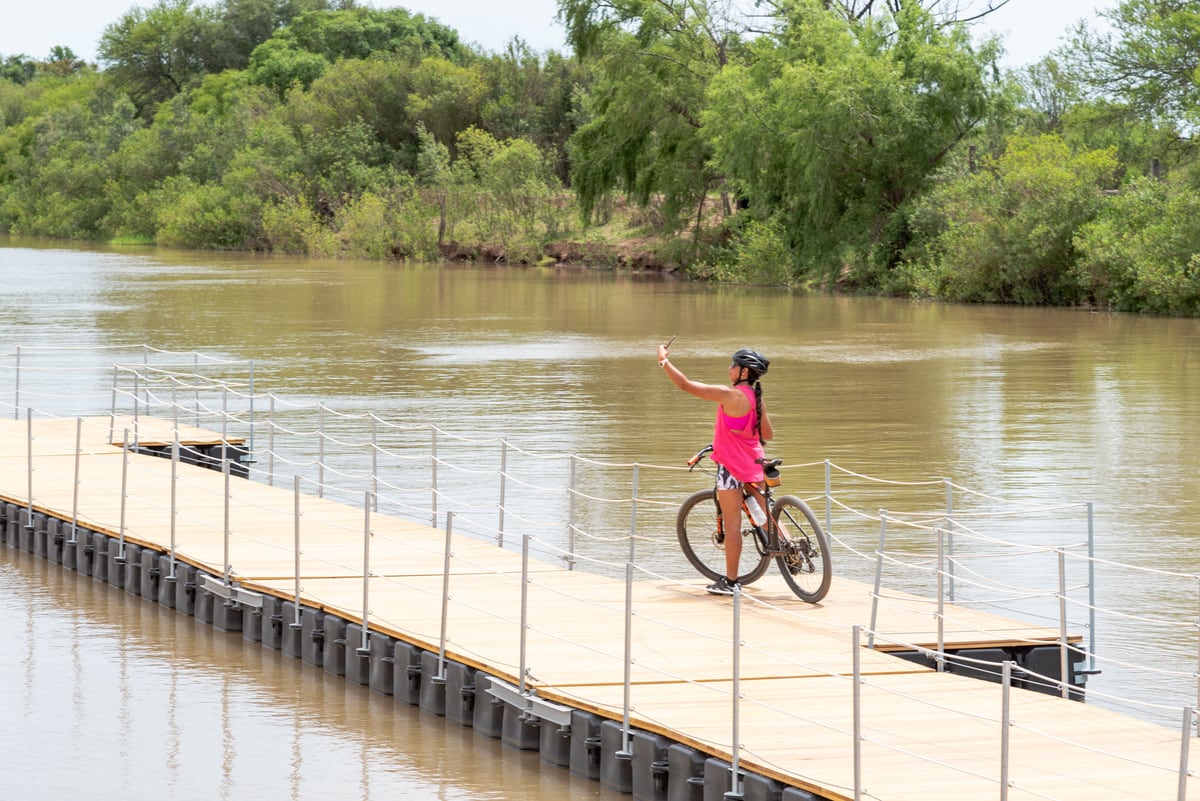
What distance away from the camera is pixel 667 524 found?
19.8 m

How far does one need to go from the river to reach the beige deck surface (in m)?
0.63

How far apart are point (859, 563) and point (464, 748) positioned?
6933 millimetres

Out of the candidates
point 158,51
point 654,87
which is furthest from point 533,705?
point 158,51

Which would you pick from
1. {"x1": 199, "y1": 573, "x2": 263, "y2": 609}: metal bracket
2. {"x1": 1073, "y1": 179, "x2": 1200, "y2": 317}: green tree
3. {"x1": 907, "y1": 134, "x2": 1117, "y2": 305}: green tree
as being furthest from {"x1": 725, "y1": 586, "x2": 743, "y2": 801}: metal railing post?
{"x1": 907, "y1": 134, "x2": 1117, "y2": 305}: green tree

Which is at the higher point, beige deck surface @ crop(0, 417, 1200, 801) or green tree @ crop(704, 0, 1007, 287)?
green tree @ crop(704, 0, 1007, 287)

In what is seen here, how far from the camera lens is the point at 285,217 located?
10419 cm

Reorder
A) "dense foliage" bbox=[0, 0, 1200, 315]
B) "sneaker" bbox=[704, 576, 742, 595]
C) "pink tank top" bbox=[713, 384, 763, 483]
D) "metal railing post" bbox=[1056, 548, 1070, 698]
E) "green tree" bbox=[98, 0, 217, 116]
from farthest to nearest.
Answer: "green tree" bbox=[98, 0, 217, 116] < "dense foliage" bbox=[0, 0, 1200, 315] < "sneaker" bbox=[704, 576, 742, 595] < "pink tank top" bbox=[713, 384, 763, 483] < "metal railing post" bbox=[1056, 548, 1070, 698]

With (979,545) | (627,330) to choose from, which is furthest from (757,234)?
(979,545)

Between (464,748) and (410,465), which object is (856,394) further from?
(464,748)

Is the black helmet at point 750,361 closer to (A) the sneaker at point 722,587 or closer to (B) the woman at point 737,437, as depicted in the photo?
(B) the woman at point 737,437

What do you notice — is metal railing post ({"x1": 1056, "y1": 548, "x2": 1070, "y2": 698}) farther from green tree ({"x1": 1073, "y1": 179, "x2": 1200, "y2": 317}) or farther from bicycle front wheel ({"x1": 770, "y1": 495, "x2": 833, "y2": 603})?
green tree ({"x1": 1073, "y1": 179, "x2": 1200, "y2": 317})

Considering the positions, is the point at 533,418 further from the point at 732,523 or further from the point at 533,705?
the point at 533,705

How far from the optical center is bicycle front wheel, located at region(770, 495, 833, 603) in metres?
12.5

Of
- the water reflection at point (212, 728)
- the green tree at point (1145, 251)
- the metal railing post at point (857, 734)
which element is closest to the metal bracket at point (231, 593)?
the water reflection at point (212, 728)
